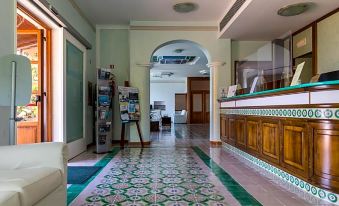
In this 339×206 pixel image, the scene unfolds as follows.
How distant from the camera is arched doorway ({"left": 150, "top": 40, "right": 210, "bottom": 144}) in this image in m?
11.1

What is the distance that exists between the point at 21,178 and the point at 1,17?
2062 millimetres

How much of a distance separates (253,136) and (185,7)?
123 inches

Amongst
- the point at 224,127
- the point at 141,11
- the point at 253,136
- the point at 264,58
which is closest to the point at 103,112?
the point at 141,11

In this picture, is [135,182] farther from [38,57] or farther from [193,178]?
[38,57]

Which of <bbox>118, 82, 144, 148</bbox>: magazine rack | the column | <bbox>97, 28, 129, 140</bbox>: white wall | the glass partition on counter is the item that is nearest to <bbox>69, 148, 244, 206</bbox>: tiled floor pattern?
<bbox>118, 82, 144, 148</bbox>: magazine rack

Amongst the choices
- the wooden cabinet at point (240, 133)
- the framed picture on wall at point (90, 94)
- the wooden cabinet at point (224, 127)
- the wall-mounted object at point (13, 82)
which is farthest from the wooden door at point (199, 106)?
the wall-mounted object at point (13, 82)

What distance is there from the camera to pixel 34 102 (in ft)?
14.9

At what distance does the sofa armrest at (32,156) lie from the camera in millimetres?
1996

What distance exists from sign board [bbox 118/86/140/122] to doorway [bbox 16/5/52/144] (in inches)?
82.3

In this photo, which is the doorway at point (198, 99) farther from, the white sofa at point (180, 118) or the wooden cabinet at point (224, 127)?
the wooden cabinet at point (224, 127)

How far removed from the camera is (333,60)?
529 centimetres

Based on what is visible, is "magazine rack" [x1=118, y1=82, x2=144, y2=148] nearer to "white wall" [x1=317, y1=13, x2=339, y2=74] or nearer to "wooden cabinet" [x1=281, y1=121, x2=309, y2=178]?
"wooden cabinet" [x1=281, y1=121, x2=309, y2=178]

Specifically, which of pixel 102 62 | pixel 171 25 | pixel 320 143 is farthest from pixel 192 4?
pixel 320 143

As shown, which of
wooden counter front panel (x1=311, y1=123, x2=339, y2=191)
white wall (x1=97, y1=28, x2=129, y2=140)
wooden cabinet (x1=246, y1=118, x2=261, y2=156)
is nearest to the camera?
wooden counter front panel (x1=311, y1=123, x2=339, y2=191)
